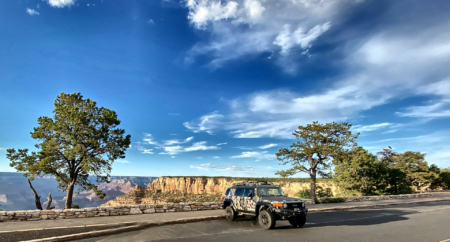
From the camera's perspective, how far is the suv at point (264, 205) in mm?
9906

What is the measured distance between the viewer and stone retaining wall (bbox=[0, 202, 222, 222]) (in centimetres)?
1077

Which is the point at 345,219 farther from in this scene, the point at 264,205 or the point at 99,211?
the point at 99,211

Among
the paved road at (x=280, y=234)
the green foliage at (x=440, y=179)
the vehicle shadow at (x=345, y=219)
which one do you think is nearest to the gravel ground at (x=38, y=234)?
the paved road at (x=280, y=234)

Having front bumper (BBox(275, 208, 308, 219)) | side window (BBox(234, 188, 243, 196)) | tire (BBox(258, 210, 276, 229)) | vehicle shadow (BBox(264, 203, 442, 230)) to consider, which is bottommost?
vehicle shadow (BBox(264, 203, 442, 230))

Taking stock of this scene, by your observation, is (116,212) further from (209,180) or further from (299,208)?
(209,180)

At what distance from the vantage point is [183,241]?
8.02 m

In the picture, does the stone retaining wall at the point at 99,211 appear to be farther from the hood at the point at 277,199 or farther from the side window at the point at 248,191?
the hood at the point at 277,199

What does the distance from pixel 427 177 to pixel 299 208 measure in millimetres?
51141

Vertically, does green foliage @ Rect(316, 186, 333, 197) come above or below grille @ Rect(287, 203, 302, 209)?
below

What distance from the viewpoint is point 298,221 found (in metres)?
10.5

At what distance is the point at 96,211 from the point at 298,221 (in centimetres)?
1057

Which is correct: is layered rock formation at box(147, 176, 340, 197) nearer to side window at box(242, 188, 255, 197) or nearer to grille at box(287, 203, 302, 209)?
side window at box(242, 188, 255, 197)

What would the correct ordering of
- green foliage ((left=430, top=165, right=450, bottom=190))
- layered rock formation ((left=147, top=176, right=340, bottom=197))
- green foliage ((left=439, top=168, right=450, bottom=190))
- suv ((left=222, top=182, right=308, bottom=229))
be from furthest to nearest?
layered rock formation ((left=147, top=176, right=340, bottom=197))
green foliage ((left=439, top=168, right=450, bottom=190))
green foliage ((left=430, top=165, right=450, bottom=190))
suv ((left=222, top=182, right=308, bottom=229))

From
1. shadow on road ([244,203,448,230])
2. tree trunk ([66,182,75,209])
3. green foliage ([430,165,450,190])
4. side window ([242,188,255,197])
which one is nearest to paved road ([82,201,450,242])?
shadow on road ([244,203,448,230])
